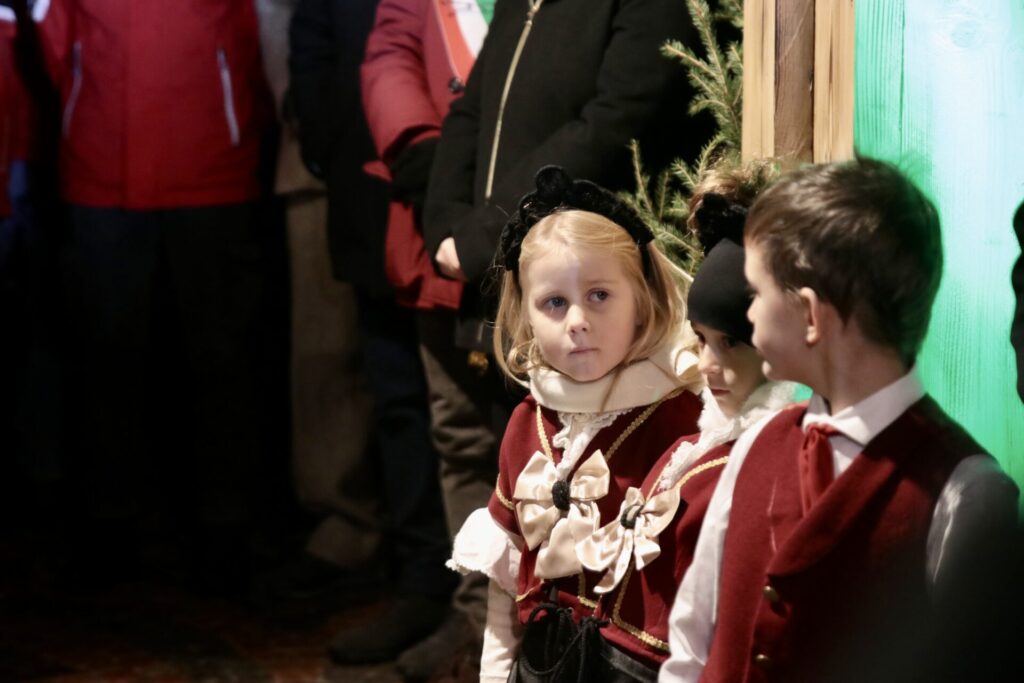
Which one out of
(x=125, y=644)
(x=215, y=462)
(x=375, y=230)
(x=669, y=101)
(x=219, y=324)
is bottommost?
(x=125, y=644)

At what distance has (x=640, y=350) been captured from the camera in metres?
2.21

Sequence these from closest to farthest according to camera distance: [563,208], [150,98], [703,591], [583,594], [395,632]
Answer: [703,591] < [583,594] < [563,208] < [395,632] < [150,98]

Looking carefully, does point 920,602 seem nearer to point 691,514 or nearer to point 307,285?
point 691,514

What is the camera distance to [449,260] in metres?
3.10

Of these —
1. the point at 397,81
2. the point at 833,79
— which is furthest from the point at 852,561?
the point at 397,81

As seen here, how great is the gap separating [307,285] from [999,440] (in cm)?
268

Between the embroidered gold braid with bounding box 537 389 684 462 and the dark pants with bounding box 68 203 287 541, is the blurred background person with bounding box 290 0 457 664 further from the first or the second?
the embroidered gold braid with bounding box 537 389 684 462

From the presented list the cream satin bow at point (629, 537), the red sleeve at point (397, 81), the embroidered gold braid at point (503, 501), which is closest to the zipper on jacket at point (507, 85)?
the red sleeve at point (397, 81)

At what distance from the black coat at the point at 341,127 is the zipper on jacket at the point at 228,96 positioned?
22cm

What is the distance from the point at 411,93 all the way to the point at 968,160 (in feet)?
5.68

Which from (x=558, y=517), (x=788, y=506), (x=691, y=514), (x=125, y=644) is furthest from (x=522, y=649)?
(x=125, y=644)

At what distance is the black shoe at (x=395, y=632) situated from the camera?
3.85 meters

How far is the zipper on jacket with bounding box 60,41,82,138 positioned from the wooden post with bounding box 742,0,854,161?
2.37m

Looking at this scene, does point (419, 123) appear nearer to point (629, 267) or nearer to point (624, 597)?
point (629, 267)
